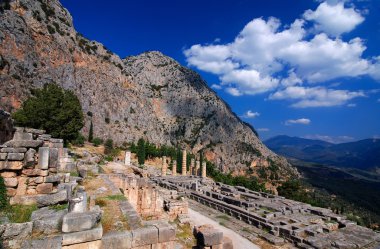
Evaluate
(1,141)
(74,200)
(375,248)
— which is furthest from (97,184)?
(375,248)

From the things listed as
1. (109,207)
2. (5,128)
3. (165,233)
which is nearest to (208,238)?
(165,233)

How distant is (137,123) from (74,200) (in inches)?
3496

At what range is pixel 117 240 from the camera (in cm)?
560

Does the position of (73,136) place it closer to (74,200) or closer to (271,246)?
(271,246)

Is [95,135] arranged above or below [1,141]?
above

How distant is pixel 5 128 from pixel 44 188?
9.08ft

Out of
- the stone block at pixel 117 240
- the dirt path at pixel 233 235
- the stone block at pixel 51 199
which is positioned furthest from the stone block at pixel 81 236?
the dirt path at pixel 233 235

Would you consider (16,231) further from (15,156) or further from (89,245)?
(15,156)

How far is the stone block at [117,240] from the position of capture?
215 inches

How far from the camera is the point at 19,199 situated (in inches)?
275

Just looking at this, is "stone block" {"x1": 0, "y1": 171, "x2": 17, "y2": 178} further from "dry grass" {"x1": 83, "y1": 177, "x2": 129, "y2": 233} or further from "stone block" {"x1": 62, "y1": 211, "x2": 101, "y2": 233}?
"stone block" {"x1": 62, "y1": 211, "x2": 101, "y2": 233}

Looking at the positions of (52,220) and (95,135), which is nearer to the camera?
(52,220)

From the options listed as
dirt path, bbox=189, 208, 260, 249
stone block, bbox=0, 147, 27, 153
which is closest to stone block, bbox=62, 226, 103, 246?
stone block, bbox=0, 147, 27, 153

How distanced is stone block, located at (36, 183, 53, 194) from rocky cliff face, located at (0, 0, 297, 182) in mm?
46696
